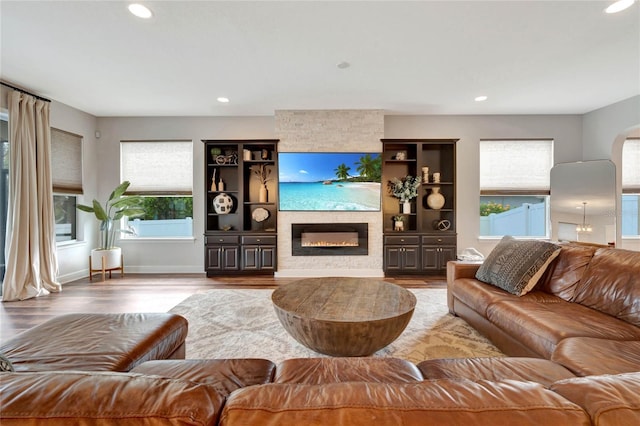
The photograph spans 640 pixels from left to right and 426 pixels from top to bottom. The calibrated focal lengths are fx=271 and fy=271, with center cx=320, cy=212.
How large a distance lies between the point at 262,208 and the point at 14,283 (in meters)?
3.41

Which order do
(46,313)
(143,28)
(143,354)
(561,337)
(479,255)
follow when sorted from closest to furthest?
(143,354) < (561,337) < (143,28) < (46,313) < (479,255)

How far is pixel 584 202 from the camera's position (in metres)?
4.43

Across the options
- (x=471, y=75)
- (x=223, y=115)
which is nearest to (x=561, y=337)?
(x=471, y=75)

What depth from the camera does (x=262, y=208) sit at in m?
4.99

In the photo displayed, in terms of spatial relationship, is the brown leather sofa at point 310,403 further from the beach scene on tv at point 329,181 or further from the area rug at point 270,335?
the beach scene on tv at point 329,181

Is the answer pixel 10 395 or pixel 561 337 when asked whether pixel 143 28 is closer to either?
pixel 10 395

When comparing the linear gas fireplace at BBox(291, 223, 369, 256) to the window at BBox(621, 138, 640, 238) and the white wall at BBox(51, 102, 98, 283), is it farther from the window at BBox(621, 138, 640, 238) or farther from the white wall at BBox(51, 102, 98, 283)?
the window at BBox(621, 138, 640, 238)

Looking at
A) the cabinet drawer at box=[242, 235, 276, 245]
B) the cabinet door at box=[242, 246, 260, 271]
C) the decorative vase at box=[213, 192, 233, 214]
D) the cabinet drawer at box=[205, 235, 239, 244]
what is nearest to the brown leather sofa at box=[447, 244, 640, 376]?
the cabinet drawer at box=[242, 235, 276, 245]

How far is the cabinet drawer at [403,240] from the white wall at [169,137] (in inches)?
111

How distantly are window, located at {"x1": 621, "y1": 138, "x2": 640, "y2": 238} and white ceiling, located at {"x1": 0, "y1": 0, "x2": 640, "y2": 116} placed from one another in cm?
119

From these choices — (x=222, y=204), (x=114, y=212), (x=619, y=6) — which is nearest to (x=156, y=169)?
(x=114, y=212)

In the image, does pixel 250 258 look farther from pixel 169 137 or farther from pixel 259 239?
pixel 169 137

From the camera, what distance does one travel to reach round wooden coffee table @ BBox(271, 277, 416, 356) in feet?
5.70

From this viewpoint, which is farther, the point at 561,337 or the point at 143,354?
the point at 561,337
